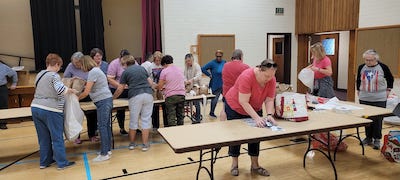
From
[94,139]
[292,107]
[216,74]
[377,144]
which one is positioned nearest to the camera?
[292,107]

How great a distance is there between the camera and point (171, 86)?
4.18 m

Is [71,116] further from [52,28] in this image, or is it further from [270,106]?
[52,28]

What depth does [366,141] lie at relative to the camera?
13.4ft

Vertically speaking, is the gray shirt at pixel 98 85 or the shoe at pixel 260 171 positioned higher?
the gray shirt at pixel 98 85

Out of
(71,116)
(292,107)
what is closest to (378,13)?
(292,107)

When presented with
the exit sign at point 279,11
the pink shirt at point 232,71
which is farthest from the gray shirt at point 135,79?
the exit sign at point 279,11

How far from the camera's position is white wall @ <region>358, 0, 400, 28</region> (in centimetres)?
570

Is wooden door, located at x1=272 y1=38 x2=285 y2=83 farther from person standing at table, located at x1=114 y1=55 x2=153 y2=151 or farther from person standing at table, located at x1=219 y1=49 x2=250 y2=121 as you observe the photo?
person standing at table, located at x1=114 y1=55 x2=153 y2=151

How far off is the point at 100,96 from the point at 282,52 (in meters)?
6.89

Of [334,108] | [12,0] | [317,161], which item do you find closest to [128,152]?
[317,161]

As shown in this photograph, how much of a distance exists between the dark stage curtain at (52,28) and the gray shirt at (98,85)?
3.62 metres

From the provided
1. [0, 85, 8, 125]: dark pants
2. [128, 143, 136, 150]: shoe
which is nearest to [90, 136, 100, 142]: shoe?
[128, 143, 136, 150]: shoe

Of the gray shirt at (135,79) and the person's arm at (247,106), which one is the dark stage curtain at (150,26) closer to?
the gray shirt at (135,79)

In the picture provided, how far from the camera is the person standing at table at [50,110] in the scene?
3.21 metres
